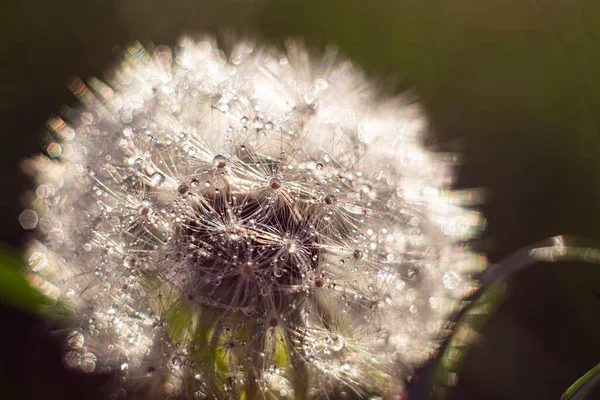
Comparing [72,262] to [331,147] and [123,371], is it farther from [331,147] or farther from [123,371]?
[331,147]

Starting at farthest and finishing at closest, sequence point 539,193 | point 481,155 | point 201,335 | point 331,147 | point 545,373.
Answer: point 481,155, point 539,193, point 545,373, point 331,147, point 201,335

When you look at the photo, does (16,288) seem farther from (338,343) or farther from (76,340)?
(338,343)

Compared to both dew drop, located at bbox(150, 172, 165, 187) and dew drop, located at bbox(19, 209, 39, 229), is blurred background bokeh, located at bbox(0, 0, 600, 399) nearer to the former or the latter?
dew drop, located at bbox(19, 209, 39, 229)

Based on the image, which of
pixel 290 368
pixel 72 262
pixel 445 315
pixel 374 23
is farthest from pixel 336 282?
pixel 374 23

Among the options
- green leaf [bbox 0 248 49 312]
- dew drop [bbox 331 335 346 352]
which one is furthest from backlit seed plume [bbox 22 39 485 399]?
green leaf [bbox 0 248 49 312]

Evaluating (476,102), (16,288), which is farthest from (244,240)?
(476,102)

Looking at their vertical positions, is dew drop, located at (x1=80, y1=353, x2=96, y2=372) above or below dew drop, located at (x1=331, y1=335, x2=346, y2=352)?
below
